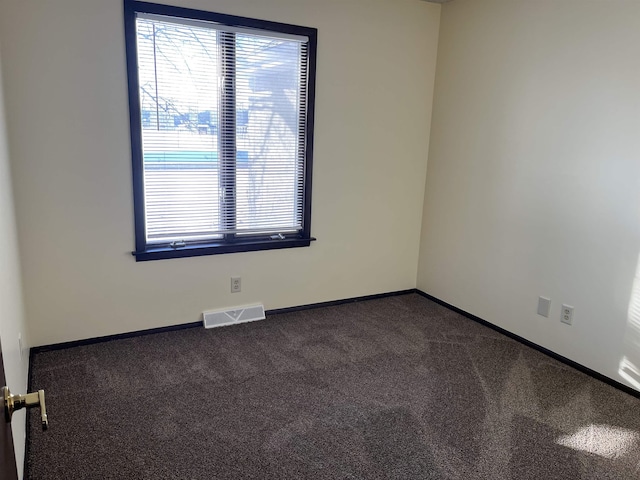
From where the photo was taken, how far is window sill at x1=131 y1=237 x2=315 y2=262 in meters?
3.05

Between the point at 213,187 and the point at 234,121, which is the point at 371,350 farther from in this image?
the point at 234,121

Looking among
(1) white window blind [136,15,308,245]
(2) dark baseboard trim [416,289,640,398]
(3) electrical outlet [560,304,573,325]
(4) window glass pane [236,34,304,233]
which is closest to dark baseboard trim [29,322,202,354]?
(1) white window blind [136,15,308,245]

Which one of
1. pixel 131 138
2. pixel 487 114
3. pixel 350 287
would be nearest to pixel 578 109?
pixel 487 114

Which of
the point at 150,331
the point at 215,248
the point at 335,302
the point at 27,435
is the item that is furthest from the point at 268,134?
the point at 27,435

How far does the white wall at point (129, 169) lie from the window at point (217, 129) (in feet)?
0.29

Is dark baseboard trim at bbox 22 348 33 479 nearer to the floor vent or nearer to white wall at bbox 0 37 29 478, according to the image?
white wall at bbox 0 37 29 478

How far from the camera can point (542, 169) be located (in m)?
3.04

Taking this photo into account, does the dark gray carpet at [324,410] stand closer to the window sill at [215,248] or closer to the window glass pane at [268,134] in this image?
the window sill at [215,248]

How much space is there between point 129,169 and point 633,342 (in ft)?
10.4

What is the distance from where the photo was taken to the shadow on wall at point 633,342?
102 inches

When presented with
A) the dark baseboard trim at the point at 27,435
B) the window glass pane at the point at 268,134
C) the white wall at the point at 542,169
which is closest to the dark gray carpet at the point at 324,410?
the dark baseboard trim at the point at 27,435

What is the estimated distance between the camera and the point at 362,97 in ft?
11.6

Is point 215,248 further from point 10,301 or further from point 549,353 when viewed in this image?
point 549,353

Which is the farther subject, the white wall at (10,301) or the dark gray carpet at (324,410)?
the dark gray carpet at (324,410)
